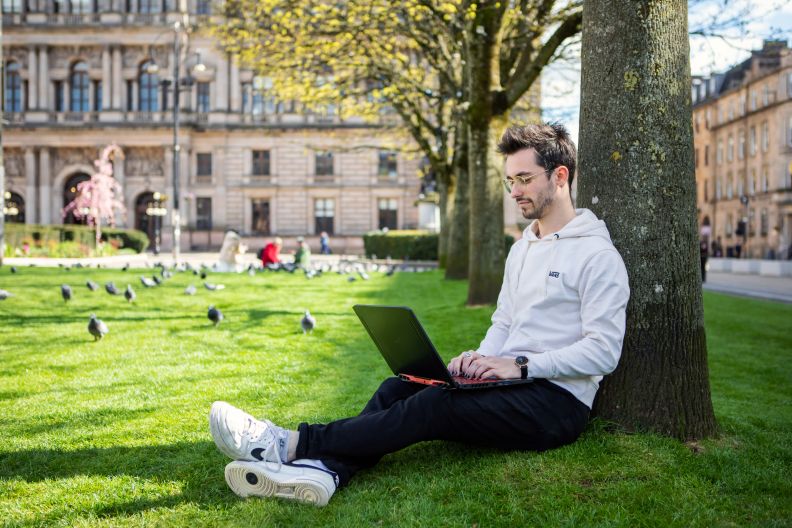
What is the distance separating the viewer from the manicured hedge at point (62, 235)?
107 feet

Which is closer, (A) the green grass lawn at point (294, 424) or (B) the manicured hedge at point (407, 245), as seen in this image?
(A) the green grass lawn at point (294, 424)

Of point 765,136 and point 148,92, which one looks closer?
point 148,92

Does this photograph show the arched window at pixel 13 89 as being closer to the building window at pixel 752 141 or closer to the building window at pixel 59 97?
the building window at pixel 59 97

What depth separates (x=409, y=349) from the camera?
142 inches

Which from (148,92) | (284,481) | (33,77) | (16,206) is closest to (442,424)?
(284,481)

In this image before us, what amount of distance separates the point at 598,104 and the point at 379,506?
249 cm

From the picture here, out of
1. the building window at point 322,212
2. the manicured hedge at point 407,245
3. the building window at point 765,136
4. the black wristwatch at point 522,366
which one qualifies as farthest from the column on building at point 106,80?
the black wristwatch at point 522,366

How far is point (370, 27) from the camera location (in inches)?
583

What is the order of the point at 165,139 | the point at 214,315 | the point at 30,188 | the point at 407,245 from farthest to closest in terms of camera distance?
the point at 30,188, the point at 165,139, the point at 407,245, the point at 214,315

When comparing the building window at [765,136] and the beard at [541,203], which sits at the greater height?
the building window at [765,136]

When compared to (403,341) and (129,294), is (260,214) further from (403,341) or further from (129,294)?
(403,341)

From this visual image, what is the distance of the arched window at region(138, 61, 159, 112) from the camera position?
53312 millimetres

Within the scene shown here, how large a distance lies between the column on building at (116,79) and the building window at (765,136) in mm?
48150

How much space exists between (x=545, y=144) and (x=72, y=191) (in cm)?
5410
